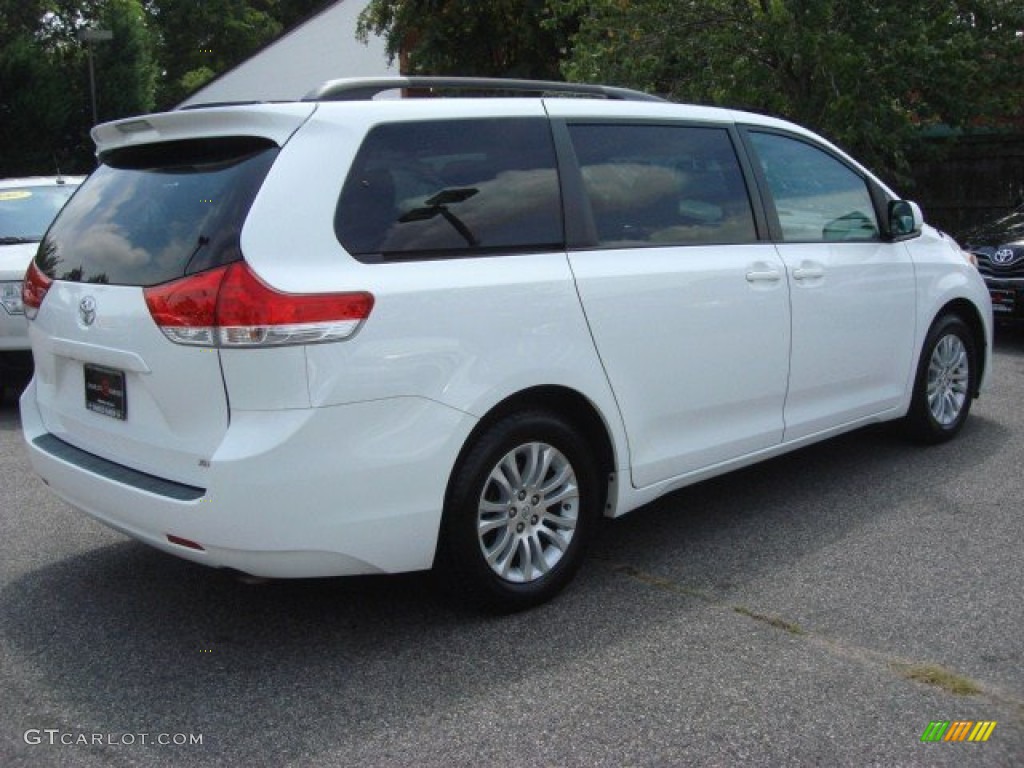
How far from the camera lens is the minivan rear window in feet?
10.6

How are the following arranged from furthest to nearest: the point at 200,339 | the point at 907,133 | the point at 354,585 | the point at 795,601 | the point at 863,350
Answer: the point at 907,133 → the point at 863,350 → the point at 354,585 → the point at 795,601 → the point at 200,339

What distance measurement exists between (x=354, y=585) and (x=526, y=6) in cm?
1578

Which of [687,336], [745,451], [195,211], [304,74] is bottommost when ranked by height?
[745,451]

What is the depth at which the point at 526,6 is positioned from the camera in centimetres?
1806

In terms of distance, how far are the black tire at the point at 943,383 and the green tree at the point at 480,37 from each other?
42.8ft

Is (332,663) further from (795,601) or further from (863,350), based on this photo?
(863,350)

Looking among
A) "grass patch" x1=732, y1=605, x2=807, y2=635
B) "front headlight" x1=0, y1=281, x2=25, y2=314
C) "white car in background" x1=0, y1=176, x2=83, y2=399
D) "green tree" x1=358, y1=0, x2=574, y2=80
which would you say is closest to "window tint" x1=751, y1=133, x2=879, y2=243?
"grass patch" x1=732, y1=605, x2=807, y2=635

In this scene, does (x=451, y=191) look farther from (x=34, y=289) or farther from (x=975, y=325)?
(x=975, y=325)

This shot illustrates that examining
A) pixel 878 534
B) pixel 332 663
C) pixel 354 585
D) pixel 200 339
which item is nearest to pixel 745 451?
pixel 878 534

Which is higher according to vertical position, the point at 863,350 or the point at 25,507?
the point at 863,350

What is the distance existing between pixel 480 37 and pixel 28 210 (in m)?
12.3

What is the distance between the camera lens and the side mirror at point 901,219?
5.34 m

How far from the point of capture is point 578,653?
11.4ft

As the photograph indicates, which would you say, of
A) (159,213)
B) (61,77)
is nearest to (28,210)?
(159,213)
